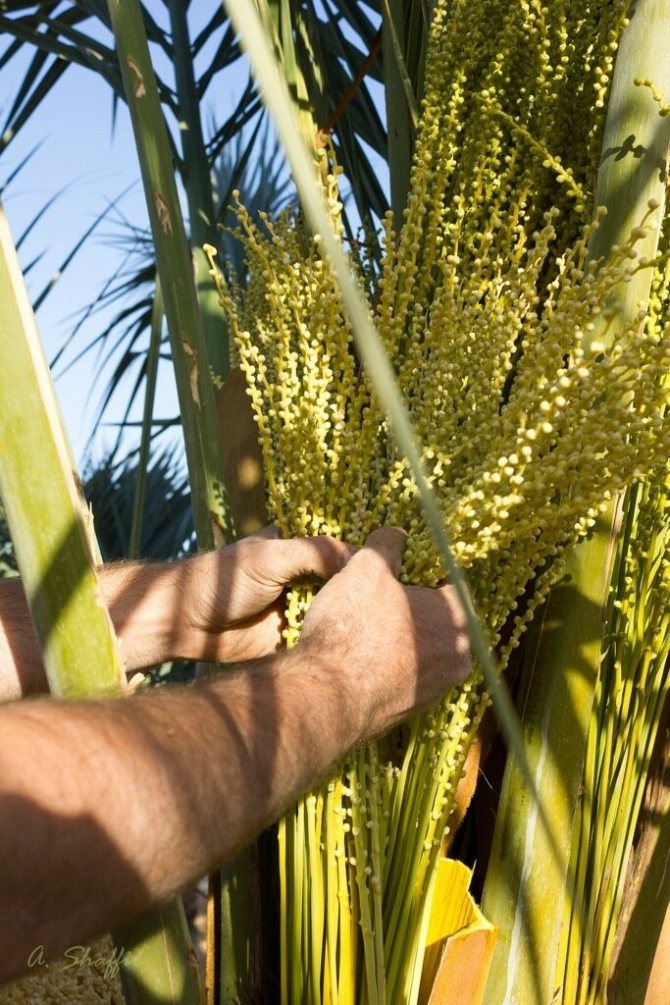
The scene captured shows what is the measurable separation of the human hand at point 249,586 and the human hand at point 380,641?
5 centimetres

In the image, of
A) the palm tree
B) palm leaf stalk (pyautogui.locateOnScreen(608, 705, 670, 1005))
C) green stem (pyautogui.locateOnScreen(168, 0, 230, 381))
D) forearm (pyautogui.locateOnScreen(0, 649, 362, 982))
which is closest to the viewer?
forearm (pyautogui.locateOnScreen(0, 649, 362, 982))

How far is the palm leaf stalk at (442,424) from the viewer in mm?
750

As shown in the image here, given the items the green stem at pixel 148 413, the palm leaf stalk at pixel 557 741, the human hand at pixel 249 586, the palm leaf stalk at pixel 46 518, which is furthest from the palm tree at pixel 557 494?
the palm leaf stalk at pixel 46 518

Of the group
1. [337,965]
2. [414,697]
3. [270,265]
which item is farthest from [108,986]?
[270,265]

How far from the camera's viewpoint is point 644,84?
2.69ft

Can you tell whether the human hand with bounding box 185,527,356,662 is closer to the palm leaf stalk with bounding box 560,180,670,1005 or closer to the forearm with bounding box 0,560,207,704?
the forearm with bounding box 0,560,207,704

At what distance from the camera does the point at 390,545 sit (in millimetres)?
811

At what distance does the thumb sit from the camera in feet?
2.60

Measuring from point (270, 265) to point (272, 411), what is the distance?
142mm

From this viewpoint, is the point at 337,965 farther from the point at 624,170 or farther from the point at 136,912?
the point at 624,170

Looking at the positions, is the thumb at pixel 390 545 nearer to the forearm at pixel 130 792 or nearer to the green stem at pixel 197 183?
the forearm at pixel 130 792

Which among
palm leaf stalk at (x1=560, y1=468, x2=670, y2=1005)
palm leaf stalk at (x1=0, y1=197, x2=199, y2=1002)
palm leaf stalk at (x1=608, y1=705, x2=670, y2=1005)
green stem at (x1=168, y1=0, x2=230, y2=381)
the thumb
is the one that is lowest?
palm leaf stalk at (x1=608, y1=705, x2=670, y2=1005)

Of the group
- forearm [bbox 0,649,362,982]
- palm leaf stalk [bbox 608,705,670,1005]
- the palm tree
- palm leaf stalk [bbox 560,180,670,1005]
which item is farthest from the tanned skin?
palm leaf stalk [bbox 608,705,670,1005]

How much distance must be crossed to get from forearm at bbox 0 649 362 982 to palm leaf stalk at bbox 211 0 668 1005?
0.72 ft
